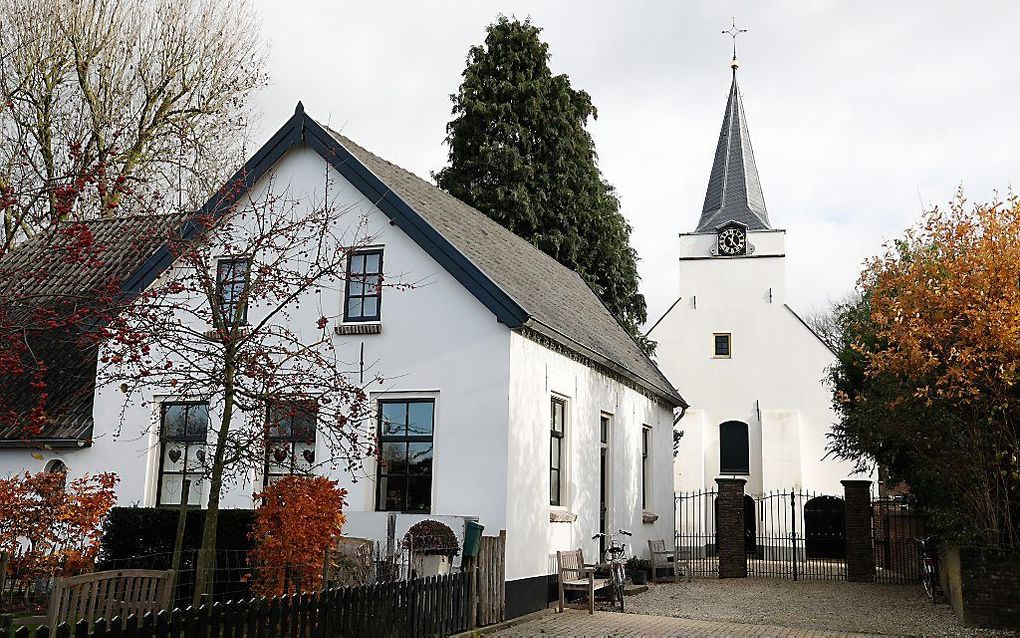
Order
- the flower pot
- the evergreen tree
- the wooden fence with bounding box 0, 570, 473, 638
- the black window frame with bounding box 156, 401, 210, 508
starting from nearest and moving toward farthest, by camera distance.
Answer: the wooden fence with bounding box 0, 570, 473, 638 → the black window frame with bounding box 156, 401, 210, 508 → the flower pot → the evergreen tree

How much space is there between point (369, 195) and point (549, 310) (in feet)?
11.6

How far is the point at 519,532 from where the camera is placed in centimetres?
1338

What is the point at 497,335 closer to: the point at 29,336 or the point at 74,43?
the point at 29,336

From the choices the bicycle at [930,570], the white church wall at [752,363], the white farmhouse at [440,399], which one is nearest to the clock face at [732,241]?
the white church wall at [752,363]

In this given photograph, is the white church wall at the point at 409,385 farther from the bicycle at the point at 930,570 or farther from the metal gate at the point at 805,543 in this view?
the metal gate at the point at 805,543

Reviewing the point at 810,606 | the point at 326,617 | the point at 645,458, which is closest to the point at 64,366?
the point at 326,617

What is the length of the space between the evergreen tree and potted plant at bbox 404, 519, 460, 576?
15325 mm

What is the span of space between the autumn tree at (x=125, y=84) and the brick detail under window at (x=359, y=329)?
772 cm

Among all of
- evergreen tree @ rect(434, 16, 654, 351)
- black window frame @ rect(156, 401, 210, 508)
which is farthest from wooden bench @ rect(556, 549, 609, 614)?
evergreen tree @ rect(434, 16, 654, 351)

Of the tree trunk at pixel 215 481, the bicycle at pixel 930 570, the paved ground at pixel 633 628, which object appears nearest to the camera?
the tree trunk at pixel 215 481

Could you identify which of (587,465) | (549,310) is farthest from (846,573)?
(549,310)

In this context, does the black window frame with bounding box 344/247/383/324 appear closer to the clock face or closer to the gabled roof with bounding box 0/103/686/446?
the gabled roof with bounding box 0/103/686/446

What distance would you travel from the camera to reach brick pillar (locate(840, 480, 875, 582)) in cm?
2098

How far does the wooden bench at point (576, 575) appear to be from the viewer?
560 inches
